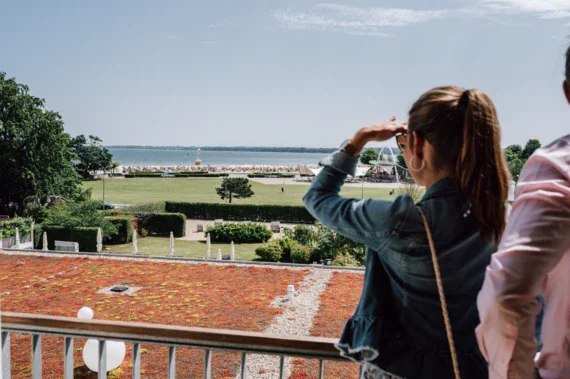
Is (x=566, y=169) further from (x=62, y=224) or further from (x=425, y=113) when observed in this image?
(x=62, y=224)

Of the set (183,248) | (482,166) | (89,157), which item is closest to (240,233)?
(183,248)

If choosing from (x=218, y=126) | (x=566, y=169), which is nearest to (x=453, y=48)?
(x=566, y=169)

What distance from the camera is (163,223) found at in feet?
76.0

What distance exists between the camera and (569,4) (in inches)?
93.4

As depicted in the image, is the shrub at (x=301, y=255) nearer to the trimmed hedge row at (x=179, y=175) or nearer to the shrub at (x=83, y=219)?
the shrub at (x=83, y=219)

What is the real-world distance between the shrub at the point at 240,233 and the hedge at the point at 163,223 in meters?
1.96

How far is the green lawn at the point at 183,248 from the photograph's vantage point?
734 inches

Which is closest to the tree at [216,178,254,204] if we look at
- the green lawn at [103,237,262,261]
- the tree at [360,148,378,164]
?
the green lawn at [103,237,262,261]

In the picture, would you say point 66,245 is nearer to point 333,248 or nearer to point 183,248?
point 183,248

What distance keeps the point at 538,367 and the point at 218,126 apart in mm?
180055

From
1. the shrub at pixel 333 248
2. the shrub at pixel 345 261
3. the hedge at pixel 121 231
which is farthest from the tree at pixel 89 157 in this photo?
the shrub at pixel 345 261

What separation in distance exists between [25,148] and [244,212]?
12991mm

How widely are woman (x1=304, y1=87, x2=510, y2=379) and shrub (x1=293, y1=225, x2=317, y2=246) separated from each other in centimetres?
1715

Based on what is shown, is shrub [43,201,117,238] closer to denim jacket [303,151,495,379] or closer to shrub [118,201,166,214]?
shrub [118,201,166,214]
